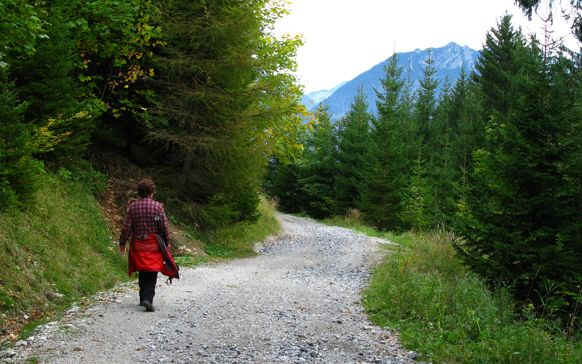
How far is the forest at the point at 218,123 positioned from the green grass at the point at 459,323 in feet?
4.21

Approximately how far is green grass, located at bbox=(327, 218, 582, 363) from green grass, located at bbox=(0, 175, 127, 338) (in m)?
5.00

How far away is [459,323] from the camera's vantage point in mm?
6293

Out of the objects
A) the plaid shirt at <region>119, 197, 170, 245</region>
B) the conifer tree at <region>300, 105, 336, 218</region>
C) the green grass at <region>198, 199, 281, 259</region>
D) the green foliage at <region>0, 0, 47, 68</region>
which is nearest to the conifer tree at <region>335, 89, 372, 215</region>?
the conifer tree at <region>300, 105, 336, 218</region>

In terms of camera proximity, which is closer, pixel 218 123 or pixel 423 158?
pixel 218 123

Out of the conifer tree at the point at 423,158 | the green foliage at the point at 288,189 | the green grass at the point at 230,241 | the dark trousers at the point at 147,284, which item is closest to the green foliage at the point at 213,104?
the green grass at the point at 230,241

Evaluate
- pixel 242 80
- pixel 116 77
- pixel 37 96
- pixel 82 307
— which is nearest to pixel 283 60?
pixel 242 80

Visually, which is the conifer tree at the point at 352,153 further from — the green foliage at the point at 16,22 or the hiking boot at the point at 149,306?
the green foliage at the point at 16,22

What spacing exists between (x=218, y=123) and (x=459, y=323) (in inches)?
388

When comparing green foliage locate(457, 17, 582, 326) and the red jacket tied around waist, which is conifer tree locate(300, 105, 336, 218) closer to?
green foliage locate(457, 17, 582, 326)

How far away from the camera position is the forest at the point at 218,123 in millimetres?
8633

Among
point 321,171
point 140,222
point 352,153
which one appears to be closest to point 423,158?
point 352,153

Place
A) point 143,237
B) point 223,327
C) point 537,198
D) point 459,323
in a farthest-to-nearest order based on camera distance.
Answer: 1. point 537,198
2. point 143,237
3. point 223,327
4. point 459,323

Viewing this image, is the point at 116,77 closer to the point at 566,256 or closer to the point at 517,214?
the point at 517,214

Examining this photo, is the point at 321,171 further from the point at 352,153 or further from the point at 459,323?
the point at 459,323
